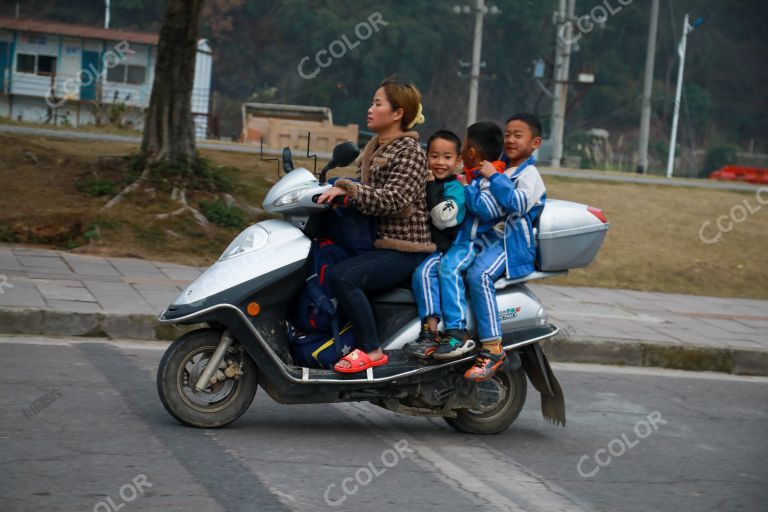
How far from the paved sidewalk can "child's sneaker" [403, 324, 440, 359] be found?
2.73 metres

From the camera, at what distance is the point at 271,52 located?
56.6 m

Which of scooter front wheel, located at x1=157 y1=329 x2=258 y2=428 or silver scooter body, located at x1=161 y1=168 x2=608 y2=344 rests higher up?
silver scooter body, located at x1=161 y1=168 x2=608 y2=344

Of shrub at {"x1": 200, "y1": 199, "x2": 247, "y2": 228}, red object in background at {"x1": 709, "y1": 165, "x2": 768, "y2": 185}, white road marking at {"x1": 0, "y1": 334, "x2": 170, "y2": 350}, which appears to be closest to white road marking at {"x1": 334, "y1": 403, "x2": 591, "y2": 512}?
white road marking at {"x1": 0, "y1": 334, "x2": 170, "y2": 350}

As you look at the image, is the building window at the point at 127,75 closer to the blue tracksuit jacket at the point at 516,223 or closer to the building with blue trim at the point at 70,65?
the building with blue trim at the point at 70,65

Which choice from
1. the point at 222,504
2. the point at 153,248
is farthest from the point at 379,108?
the point at 153,248

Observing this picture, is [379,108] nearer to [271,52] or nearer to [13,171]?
[13,171]

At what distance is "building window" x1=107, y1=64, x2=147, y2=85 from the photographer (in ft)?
145

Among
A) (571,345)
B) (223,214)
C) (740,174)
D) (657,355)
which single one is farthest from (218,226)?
(740,174)

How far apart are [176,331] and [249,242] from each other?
253cm

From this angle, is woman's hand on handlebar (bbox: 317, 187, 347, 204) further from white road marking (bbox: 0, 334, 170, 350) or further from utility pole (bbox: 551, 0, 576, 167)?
utility pole (bbox: 551, 0, 576, 167)

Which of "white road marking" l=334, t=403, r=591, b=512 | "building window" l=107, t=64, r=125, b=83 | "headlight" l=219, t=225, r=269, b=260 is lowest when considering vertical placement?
"white road marking" l=334, t=403, r=591, b=512

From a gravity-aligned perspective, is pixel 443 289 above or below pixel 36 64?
below

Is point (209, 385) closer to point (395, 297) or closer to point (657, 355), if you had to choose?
point (395, 297)

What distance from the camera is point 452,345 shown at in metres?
5.41
